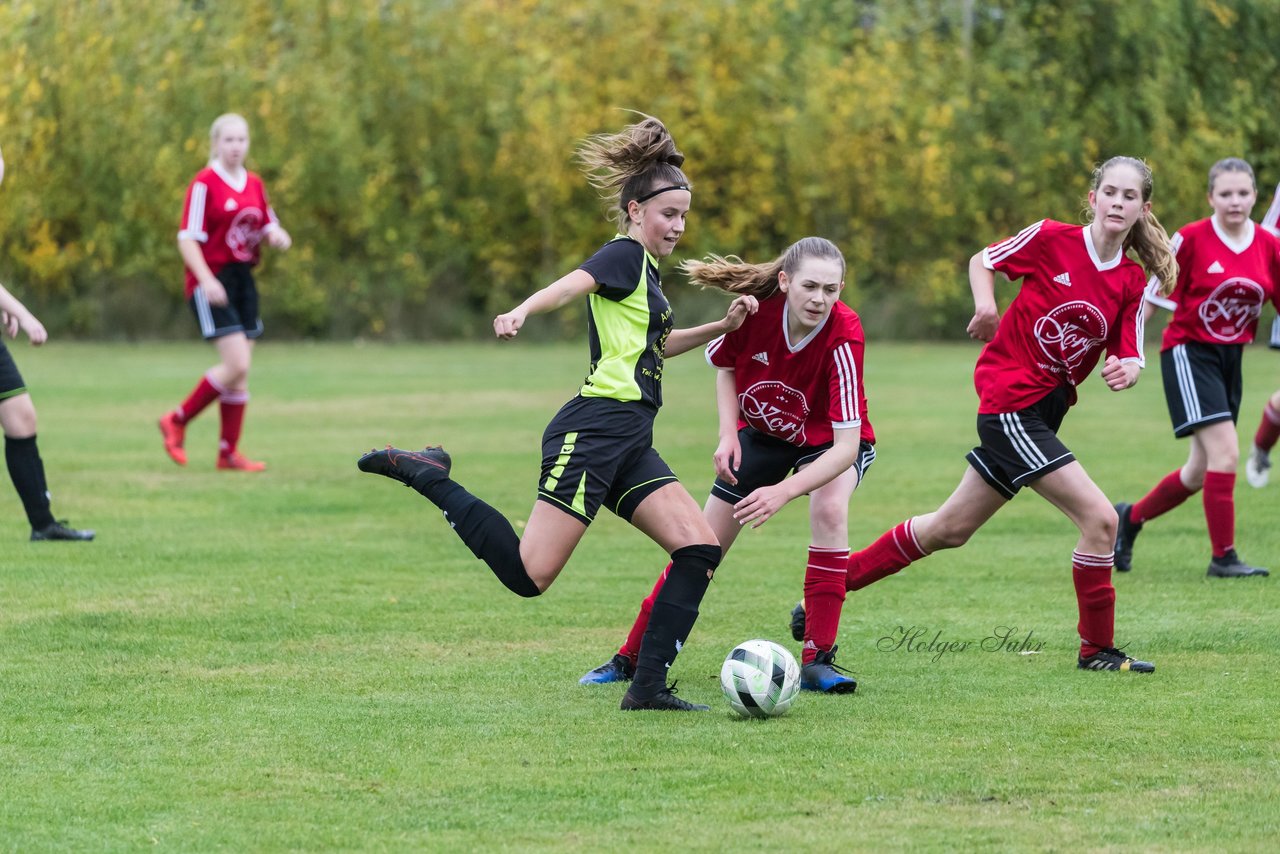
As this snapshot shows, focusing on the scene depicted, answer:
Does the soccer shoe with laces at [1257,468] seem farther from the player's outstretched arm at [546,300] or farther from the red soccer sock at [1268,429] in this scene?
the player's outstretched arm at [546,300]

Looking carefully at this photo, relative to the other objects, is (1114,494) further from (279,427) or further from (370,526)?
(279,427)

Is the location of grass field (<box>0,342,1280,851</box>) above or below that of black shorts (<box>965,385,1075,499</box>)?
below

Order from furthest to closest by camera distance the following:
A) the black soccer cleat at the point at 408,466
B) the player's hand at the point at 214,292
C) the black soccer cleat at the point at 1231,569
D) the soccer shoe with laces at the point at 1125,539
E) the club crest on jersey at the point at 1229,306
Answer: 1. the player's hand at the point at 214,292
2. the soccer shoe with laces at the point at 1125,539
3. the club crest on jersey at the point at 1229,306
4. the black soccer cleat at the point at 1231,569
5. the black soccer cleat at the point at 408,466

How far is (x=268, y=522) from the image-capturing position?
9.78 m

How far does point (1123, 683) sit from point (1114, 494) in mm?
5255

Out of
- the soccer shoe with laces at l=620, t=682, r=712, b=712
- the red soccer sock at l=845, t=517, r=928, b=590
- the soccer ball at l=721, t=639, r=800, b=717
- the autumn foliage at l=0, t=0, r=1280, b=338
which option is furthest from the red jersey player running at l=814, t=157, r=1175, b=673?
the autumn foliage at l=0, t=0, r=1280, b=338

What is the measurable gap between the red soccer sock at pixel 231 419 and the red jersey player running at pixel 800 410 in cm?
661

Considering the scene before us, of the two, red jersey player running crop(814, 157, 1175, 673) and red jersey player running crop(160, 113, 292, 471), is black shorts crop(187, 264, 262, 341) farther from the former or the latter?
red jersey player running crop(814, 157, 1175, 673)

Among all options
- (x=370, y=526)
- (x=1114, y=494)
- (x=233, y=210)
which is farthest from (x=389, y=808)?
(x=233, y=210)

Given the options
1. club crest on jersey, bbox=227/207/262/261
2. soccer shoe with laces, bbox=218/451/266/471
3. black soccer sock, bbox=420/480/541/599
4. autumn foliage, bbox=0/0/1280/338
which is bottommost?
soccer shoe with laces, bbox=218/451/266/471

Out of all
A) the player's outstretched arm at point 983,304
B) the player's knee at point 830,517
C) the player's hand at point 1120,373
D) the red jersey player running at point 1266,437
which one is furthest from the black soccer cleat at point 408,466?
the red jersey player running at point 1266,437

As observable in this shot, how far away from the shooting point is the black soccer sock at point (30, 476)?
28.0 ft

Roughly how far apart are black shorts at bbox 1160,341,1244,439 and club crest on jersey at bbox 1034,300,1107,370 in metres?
2.17

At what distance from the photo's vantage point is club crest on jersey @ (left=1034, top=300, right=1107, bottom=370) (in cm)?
610
